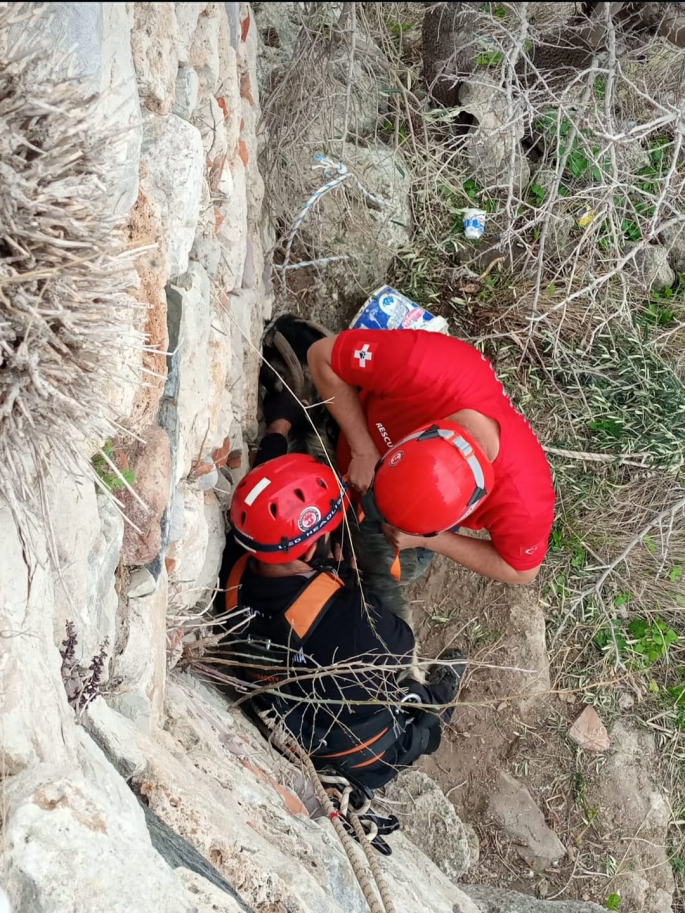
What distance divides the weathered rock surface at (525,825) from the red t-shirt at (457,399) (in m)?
1.56

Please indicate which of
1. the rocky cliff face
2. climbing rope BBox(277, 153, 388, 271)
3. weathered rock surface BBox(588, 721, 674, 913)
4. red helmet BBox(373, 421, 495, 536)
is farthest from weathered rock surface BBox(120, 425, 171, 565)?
weathered rock surface BBox(588, 721, 674, 913)

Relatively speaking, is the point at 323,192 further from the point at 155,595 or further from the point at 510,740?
the point at 510,740

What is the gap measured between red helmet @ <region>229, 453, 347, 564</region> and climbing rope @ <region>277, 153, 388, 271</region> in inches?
46.0

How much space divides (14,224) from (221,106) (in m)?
1.54

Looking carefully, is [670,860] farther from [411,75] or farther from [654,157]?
[411,75]

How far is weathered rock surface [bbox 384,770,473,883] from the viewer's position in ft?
10.8

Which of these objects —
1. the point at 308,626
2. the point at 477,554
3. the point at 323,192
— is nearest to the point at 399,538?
the point at 477,554

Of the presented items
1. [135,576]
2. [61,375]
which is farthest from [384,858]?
[61,375]

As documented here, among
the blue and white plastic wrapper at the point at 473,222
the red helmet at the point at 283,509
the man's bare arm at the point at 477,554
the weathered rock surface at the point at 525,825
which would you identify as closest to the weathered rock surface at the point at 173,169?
the red helmet at the point at 283,509

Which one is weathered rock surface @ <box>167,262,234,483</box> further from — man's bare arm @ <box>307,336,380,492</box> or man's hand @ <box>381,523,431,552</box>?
man's hand @ <box>381,523,431,552</box>

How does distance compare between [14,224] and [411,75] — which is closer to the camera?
[14,224]

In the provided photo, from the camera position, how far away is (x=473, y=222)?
3.97m

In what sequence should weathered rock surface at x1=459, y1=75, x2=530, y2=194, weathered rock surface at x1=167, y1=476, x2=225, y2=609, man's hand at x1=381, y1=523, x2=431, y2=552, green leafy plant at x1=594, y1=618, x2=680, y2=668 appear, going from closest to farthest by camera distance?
weathered rock surface at x1=167, y1=476, x2=225, y2=609 < man's hand at x1=381, y1=523, x2=431, y2=552 < weathered rock surface at x1=459, y1=75, x2=530, y2=194 < green leafy plant at x1=594, y1=618, x2=680, y2=668

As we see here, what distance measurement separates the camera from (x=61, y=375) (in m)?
0.97
